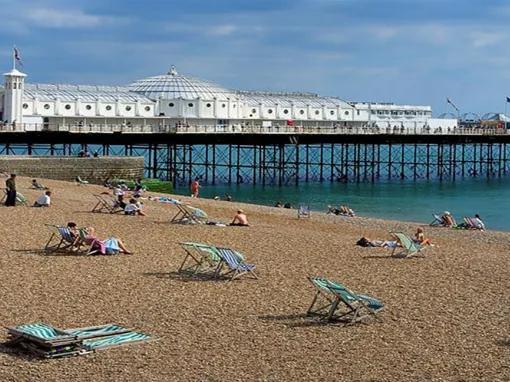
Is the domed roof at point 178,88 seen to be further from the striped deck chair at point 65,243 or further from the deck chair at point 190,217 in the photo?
the striped deck chair at point 65,243

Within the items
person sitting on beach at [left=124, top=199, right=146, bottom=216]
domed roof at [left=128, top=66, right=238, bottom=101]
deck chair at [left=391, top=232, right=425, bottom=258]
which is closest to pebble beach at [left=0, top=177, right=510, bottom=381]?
deck chair at [left=391, top=232, right=425, bottom=258]

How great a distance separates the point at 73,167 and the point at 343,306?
29672 millimetres

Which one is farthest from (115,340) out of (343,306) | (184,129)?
(184,129)

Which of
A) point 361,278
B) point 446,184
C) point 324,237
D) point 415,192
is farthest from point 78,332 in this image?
point 446,184

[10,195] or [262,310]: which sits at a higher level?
[10,195]

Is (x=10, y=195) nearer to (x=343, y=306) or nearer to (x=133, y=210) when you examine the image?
(x=133, y=210)

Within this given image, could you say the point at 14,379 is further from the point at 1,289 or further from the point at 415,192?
the point at 415,192

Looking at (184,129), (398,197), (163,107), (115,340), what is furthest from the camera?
(163,107)

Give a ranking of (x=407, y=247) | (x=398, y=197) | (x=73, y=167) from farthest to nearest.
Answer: (x=398, y=197) < (x=73, y=167) < (x=407, y=247)

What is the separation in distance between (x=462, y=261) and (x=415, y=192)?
34777 millimetres

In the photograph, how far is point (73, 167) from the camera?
38.6 metres

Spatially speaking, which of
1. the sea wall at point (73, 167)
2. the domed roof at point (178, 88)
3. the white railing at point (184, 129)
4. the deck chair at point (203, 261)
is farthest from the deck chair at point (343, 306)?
the domed roof at point (178, 88)

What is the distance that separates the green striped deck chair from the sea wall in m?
28.3

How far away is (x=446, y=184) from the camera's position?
5731 centimetres
